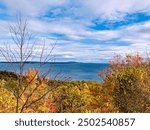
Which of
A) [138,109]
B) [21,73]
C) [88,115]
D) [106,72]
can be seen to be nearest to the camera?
[88,115]

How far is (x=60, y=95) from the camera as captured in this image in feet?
68.4

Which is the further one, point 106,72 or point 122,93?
point 106,72

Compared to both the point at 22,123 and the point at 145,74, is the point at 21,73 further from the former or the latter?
the point at 145,74

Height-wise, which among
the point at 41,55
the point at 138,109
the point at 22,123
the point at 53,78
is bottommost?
the point at 138,109

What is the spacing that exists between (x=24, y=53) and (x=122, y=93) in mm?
11177

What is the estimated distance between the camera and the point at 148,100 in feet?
60.4

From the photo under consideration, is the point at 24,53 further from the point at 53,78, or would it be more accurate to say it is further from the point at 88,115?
the point at 88,115

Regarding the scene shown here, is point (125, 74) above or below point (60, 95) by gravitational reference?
above

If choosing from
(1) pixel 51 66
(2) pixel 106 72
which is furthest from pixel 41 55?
(2) pixel 106 72

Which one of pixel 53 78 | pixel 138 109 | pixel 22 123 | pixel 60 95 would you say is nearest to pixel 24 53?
pixel 53 78

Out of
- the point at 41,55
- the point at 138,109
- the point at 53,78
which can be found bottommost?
the point at 138,109

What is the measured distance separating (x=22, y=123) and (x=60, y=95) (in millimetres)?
14984

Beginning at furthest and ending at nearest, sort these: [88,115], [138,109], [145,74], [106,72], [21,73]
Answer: [106,72] → [145,74] → [138,109] → [21,73] → [88,115]

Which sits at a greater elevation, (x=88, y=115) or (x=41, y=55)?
(x=41, y=55)
